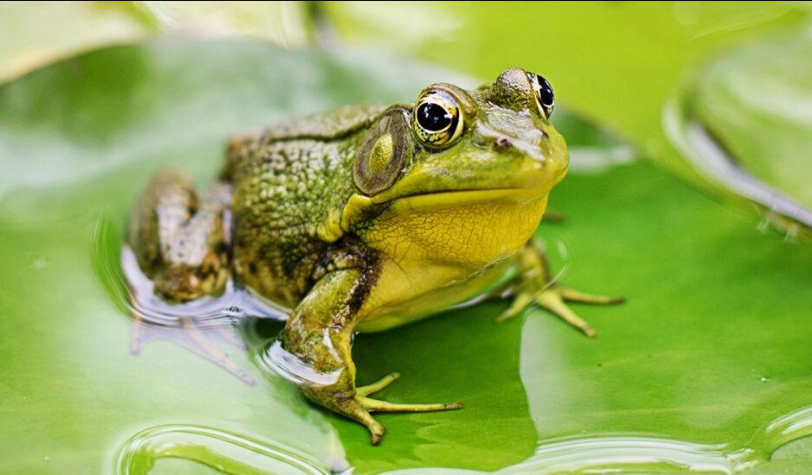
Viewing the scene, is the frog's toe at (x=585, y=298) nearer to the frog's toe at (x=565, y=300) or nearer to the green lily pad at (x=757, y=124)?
the frog's toe at (x=565, y=300)

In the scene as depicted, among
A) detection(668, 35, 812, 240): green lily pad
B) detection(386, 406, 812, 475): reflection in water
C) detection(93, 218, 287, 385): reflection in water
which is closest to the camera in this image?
detection(386, 406, 812, 475): reflection in water

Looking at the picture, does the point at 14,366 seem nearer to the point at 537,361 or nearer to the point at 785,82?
the point at 537,361

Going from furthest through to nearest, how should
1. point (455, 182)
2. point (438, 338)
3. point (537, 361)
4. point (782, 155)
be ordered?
point (782, 155) → point (438, 338) → point (537, 361) → point (455, 182)

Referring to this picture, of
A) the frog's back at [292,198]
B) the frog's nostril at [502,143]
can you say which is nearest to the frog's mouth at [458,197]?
the frog's nostril at [502,143]

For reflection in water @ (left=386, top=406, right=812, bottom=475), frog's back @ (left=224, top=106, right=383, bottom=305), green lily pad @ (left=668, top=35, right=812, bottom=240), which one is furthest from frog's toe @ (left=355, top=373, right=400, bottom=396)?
green lily pad @ (left=668, top=35, right=812, bottom=240)

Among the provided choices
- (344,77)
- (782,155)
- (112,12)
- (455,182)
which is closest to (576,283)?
(455,182)

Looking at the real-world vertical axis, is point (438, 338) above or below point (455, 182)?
below

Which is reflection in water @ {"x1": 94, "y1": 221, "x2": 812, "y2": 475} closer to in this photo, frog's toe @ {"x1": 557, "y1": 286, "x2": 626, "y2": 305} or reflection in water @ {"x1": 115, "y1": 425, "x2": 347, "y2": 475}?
reflection in water @ {"x1": 115, "y1": 425, "x2": 347, "y2": 475}
